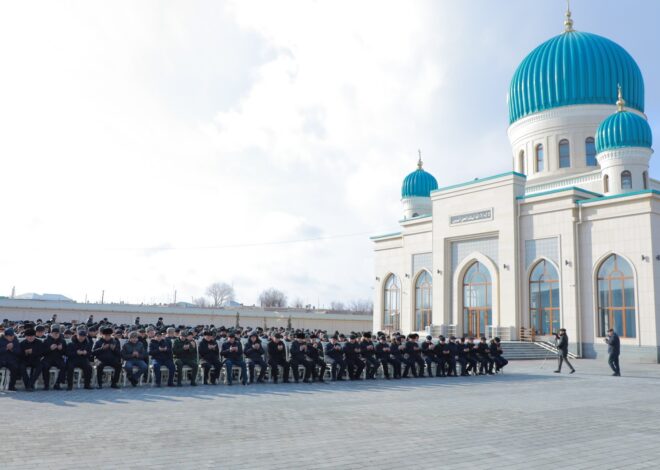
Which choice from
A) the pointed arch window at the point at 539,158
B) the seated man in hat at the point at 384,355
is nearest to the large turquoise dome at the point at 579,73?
the pointed arch window at the point at 539,158

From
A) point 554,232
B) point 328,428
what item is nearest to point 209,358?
point 328,428

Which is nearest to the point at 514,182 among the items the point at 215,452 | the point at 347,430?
the point at 347,430

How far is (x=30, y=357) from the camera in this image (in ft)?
37.0

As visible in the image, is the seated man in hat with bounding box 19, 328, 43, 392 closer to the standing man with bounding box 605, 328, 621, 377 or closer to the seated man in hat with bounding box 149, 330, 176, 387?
the seated man in hat with bounding box 149, 330, 176, 387

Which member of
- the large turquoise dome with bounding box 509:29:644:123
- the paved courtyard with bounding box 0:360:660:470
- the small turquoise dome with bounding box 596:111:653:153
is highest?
the large turquoise dome with bounding box 509:29:644:123

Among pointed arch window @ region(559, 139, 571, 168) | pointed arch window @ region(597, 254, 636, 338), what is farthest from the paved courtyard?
pointed arch window @ region(559, 139, 571, 168)

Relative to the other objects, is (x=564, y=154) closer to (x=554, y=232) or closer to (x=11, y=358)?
(x=554, y=232)

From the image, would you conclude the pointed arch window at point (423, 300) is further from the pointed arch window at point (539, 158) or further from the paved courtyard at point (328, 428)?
the paved courtyard at point (328, 428)

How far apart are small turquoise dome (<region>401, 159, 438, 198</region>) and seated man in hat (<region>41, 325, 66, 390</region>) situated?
1156 inches

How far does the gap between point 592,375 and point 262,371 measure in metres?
9.88

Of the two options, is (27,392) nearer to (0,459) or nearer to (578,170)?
(0,459)

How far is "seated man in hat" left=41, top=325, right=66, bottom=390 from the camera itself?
448 inches

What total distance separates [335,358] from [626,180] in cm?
1904

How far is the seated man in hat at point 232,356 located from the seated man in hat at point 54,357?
3330mm
